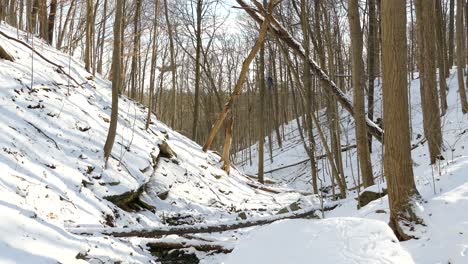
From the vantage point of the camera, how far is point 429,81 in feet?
29.5

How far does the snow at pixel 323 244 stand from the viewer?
312cm

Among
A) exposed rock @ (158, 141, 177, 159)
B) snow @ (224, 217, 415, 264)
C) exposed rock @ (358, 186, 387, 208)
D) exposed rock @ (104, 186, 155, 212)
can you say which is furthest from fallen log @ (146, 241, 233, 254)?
exposed rock @ (158, 141, 177, 159)

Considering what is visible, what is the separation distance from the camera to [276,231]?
3682mm

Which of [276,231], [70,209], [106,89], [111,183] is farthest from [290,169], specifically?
[276,231]

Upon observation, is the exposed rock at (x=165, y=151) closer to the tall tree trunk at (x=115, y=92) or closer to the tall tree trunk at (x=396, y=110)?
the tall tree trunk at (x=115, y=92)

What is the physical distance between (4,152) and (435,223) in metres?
6.11

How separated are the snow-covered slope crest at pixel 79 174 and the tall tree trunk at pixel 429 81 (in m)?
4.53

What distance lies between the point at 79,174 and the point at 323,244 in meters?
5.22

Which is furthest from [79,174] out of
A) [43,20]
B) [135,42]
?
[135,42]

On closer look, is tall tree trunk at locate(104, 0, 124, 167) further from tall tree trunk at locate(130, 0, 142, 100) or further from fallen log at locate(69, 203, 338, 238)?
tall tree trunk at locate(130, 0, 142, 100)

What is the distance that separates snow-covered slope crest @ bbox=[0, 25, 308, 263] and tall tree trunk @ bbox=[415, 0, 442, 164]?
14.9ft

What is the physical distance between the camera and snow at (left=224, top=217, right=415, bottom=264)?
3.12 m

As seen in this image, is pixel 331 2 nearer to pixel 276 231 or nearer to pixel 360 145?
pixel 360 145

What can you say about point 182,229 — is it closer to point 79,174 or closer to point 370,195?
point 79,174
